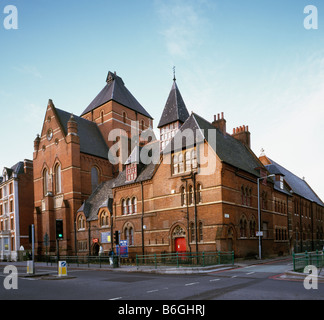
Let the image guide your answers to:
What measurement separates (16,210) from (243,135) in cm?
3584

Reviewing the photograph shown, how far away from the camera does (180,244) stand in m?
30.6

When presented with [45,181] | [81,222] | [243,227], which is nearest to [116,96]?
[45,181]

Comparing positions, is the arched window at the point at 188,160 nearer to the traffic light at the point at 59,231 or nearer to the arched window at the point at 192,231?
the arched window at the point at 192,231

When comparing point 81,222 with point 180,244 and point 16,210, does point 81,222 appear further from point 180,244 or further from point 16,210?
point 180,244

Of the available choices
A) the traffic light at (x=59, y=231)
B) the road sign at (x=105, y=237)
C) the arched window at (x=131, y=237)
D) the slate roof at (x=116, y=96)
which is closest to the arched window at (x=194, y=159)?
the arched window at (x=131, y=237)

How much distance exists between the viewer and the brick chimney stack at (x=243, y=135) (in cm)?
4122

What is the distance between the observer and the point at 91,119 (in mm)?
56344

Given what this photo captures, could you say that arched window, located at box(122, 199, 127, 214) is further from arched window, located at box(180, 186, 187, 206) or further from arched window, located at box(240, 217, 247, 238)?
arched window, located at box(240, 217, 247, 238)

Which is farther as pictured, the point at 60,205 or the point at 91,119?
the point at 91,119

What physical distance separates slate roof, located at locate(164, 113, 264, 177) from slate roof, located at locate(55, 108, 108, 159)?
1813 cm
